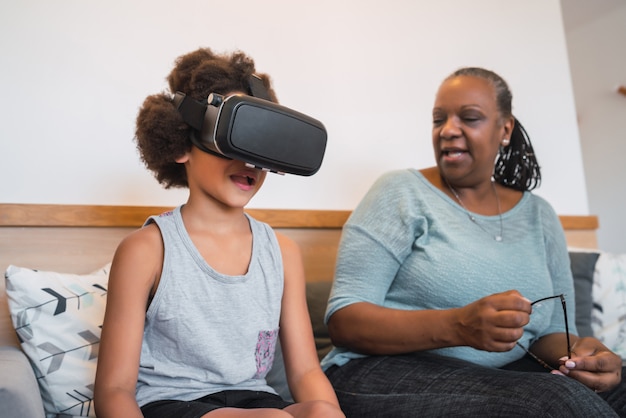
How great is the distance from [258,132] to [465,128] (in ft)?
2.15

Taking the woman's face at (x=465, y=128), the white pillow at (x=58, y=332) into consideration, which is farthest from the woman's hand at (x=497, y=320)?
the white pillow at (x=58, y=332)

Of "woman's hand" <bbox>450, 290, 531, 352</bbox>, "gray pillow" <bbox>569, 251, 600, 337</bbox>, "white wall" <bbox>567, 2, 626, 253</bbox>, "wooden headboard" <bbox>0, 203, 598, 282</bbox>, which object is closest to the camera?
"woman's hand" <bbox>450, 290, 531, 352</bbox>

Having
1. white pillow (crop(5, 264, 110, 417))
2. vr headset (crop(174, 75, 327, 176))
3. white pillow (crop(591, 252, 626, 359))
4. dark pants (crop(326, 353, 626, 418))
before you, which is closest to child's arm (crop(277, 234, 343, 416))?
dark pants (crop(326, 353, 626, 418))

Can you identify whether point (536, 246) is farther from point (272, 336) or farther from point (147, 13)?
point (147, 13)

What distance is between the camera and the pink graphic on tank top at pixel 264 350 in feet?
3.34

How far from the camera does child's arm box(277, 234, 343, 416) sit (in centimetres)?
101

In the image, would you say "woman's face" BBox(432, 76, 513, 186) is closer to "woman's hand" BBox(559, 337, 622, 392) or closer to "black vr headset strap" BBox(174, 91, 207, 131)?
"woman's hand" BBox(559, 337, 622, 392)

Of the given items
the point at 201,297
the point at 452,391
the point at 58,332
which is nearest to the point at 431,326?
the point at 452,391

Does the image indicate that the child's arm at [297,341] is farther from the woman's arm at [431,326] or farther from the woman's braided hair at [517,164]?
the woman's braided hair at [517,164]

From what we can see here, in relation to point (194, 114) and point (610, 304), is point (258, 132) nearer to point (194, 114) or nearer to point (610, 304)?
point (194, 114)

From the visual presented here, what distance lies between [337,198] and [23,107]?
90 cm

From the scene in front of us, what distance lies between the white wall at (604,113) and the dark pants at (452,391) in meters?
2.94

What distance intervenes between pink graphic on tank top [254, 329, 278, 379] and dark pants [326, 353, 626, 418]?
Answer: 0.18 meters

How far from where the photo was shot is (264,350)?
3.39 feet
